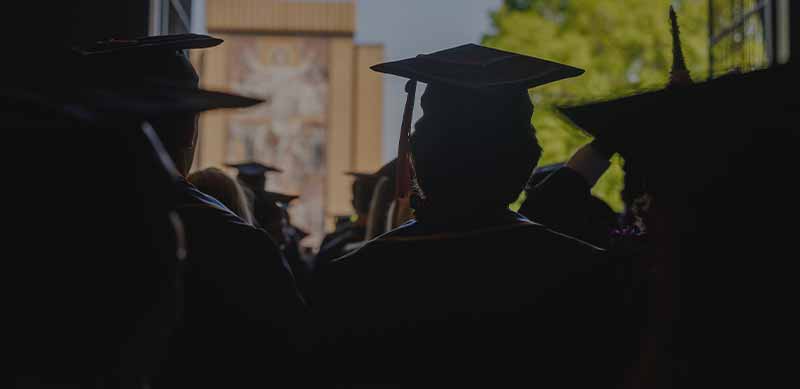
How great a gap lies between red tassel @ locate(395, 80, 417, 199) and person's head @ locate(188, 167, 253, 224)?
27.9 inches

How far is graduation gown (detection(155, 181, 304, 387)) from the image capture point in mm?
2072

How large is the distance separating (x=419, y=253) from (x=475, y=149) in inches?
11.6

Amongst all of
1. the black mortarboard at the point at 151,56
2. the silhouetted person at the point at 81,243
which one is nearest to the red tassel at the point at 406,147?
the black mortarboard at the point at 151,56

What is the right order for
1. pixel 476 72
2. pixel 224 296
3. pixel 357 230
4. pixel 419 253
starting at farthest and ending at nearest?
pixel 357 230, pixel 476 72, pixel 419 253, pixel 224 296

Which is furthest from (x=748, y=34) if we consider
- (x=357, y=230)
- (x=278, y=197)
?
(x=278, y=197)

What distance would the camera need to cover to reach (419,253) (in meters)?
2.23

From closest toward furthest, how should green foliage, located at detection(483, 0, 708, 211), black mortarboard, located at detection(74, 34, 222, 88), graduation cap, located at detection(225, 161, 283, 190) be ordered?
1. black mortarboard, located at detection(74, 34, 222, 88)
2. graduation cap, located at detection(225, 161, 283, 190)
3. green foliage, located at detection(483, 0, 708, 211)

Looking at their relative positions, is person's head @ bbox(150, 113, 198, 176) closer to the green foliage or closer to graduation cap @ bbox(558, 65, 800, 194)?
graduation cap @ bbox(558, 65, 800, 194)

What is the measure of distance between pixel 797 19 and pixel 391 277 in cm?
453

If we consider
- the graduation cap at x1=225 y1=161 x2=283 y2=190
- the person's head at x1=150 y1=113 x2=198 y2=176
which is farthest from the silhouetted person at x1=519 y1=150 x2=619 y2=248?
the graduation cap at x1=225 y1=161 x2=283 y2=190

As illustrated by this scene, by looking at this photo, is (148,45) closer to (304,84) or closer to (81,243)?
(81,243)

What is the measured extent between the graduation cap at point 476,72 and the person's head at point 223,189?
2.67 feet

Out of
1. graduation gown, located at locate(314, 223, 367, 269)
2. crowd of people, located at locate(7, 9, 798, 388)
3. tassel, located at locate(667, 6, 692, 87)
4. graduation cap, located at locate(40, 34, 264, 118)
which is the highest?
tassel, located at locate(667, 6, 692, 87)

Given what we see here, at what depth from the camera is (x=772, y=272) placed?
1.74 m
